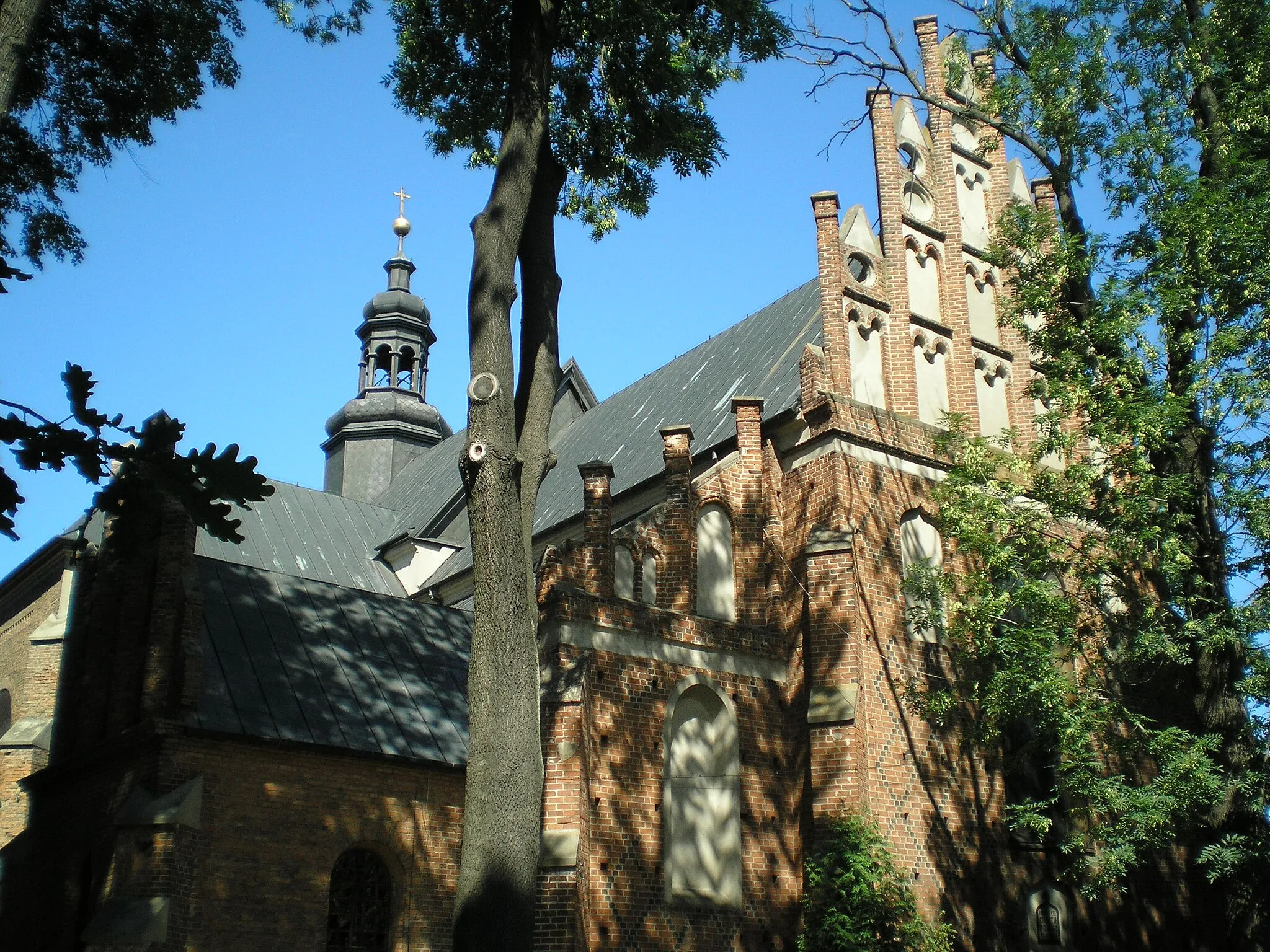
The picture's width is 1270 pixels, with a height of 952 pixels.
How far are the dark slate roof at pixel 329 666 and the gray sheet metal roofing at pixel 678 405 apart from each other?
369 centimetres

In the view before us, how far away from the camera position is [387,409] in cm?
3603

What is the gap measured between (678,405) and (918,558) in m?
6.82

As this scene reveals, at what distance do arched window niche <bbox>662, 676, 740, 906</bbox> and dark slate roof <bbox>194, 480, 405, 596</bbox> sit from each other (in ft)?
35.4

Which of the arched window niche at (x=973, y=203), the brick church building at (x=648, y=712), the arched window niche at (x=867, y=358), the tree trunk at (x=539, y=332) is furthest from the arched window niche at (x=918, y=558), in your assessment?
the tree trunk at (x=539, y=332)

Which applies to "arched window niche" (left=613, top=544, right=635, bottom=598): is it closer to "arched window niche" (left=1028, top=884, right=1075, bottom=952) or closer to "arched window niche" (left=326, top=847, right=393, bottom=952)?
"arched window niche" (left=326, top=847, right=393, bottom=952)

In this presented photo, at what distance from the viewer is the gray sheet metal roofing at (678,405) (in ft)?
62.3

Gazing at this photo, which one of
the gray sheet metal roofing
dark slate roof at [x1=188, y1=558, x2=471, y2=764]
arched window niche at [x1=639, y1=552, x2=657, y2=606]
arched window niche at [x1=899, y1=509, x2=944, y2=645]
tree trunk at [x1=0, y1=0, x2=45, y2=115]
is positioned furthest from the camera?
the gray sheet metal roofing

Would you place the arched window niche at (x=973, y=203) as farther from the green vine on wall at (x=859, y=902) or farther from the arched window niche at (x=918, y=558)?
the green vine on wall at (x=859, y=902)

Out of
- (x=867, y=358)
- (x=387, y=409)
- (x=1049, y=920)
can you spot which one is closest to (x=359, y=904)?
(x=1049, y=920)

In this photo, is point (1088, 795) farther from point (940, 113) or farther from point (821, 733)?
point (940, 113)

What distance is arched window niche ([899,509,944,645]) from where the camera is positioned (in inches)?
580

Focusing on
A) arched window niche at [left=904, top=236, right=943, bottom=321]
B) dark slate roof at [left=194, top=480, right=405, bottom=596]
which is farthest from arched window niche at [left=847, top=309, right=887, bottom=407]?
dark slate roof at [left=194, top=480, right=405, bottom=596]

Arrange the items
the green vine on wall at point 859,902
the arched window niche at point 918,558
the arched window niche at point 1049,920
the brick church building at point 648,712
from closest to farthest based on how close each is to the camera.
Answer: the brick church building at point 648,712 → the green vine on wall at point 859,902 → the arched window niche at point 918,558 → the arched window niche at point 1049,920

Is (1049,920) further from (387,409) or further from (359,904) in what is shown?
(387,409)
